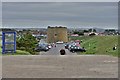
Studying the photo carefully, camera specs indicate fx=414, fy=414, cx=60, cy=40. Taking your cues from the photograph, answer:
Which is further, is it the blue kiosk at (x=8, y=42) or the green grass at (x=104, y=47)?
the green grass at (x=104, y=47)

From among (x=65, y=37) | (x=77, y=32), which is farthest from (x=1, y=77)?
(x=77, y=32)

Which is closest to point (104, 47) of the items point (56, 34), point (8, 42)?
point (8, 42)

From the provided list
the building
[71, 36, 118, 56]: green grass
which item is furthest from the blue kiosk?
the building

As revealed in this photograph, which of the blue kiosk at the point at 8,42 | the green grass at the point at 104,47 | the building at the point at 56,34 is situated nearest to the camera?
the blue kiosk at the point at 8,42

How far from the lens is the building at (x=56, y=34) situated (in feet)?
435

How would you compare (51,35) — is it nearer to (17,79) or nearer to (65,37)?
(65,37)

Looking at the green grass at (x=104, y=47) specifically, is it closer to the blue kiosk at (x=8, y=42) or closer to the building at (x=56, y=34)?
the blue kiosk at (x=8, y=42)

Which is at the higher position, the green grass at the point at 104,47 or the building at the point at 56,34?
the building at the point at 56,34

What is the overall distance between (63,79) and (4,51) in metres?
17.8

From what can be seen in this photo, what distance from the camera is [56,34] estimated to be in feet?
445

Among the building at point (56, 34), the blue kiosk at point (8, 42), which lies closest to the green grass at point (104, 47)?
the blue kiosk at point (8, 42)

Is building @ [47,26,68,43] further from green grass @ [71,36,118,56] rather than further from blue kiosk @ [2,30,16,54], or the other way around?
blue kiosk @ [2,30,16,54]

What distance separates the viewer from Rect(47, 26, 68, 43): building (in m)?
132

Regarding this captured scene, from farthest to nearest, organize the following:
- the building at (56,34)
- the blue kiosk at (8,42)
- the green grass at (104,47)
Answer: the building at (56,34) < the green grass at (104,47) < the blue kiosk at (8,42)
